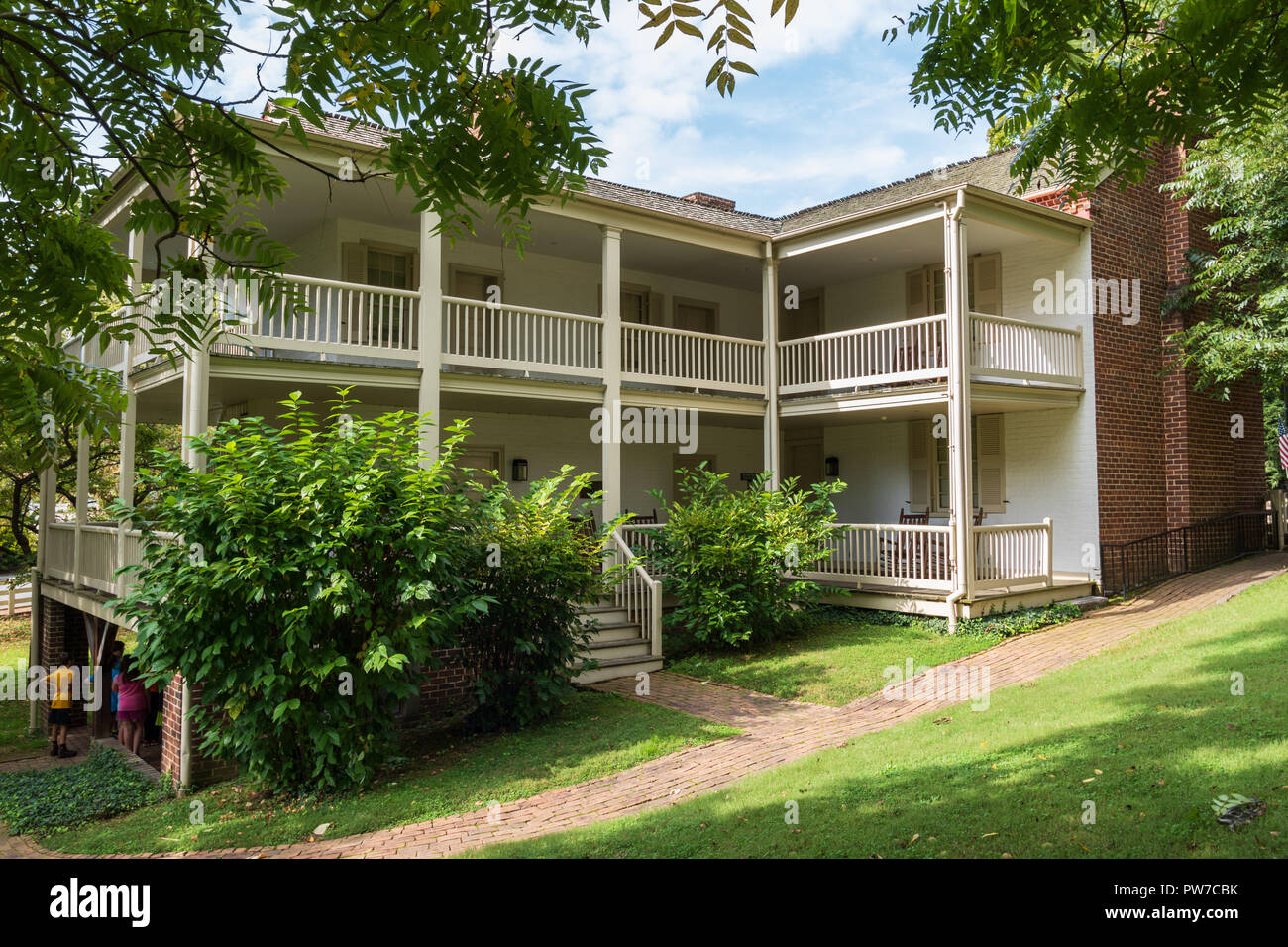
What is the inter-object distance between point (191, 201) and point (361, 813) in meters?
6.09

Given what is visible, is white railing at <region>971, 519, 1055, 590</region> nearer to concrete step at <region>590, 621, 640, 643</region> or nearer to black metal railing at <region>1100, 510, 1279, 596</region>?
black metal railing at <region>1100, 510, 1279, 596</region>

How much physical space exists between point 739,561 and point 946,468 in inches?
247

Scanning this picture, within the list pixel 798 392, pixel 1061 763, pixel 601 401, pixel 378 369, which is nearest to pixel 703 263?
pixel 798 392

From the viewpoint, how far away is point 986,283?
1677cm

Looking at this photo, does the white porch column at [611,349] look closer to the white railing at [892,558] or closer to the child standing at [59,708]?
the white railing at [892,558]

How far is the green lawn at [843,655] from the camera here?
1078cm

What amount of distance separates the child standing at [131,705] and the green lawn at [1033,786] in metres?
9.49

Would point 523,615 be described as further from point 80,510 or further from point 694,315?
point 694,315

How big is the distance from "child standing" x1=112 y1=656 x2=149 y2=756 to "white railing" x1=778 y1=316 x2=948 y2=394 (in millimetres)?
11448

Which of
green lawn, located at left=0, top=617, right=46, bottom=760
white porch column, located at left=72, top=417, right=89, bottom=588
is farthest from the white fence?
white porch column, located at left=72, top=417, right=89, bottom=588

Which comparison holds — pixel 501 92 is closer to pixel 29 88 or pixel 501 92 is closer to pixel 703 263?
pixel 29 88

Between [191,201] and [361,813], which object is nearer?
[191,201]

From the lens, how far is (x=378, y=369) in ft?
39.9
